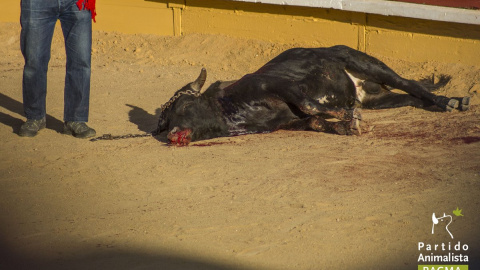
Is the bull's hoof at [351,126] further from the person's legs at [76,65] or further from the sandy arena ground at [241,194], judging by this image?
the person's legs at [76,65]

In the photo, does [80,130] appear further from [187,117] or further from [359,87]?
[359,87]

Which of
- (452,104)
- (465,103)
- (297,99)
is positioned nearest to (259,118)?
(297,99)

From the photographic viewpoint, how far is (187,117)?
6645 mm

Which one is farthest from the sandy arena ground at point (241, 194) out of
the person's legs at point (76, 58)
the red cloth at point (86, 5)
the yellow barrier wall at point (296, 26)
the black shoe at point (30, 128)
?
the red cloth at point (86, 5)

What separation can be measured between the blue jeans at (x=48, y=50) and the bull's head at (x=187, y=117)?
0.79 meters

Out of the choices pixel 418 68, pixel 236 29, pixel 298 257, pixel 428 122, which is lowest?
pixel 298 257

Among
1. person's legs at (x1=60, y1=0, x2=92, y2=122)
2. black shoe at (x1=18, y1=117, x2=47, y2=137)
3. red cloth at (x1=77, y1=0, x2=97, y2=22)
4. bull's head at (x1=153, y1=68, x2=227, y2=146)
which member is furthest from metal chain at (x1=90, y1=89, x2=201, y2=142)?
red cloth at (x1=77, y1=0, x2=97, y2=22)

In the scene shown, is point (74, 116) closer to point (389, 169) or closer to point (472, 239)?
point (389, 169)

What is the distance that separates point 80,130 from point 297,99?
2013 millimetres

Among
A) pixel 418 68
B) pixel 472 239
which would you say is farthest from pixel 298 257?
pixel 418 68

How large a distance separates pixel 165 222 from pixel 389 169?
175 centimetres

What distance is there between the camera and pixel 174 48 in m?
9.88

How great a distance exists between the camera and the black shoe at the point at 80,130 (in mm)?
6770

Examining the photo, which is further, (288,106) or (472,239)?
(288,106)
